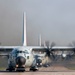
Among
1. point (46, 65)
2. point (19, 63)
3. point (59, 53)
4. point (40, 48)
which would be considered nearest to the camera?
point (19, 63)

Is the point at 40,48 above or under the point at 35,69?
above

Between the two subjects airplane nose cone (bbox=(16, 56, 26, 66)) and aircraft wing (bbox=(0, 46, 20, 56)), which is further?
aircraft wing (bbox=(0, 46, 20, 56))

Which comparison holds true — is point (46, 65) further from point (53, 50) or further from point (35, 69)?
point (35, 69)

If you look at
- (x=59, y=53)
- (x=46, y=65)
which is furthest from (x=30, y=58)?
(x=46, y=65)

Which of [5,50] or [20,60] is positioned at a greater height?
[5,50]

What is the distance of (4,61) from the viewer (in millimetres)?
67312

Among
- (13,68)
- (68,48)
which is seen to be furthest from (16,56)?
(68,48)

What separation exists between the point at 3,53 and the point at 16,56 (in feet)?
34.8

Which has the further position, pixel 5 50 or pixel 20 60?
pixel 5 50

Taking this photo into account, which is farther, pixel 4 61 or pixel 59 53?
pixel 4 61

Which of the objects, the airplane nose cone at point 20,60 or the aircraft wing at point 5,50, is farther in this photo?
the aircraft wing at point 5,50

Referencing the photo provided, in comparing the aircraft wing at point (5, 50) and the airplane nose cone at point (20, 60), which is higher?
the aircraft wing at point (5, 50)

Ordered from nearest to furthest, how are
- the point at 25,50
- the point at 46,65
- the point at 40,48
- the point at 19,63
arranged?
the point at 19,63, the point at 25,50, the point at 40,48, the point at 46,65

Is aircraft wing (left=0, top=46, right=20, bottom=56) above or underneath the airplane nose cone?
above
